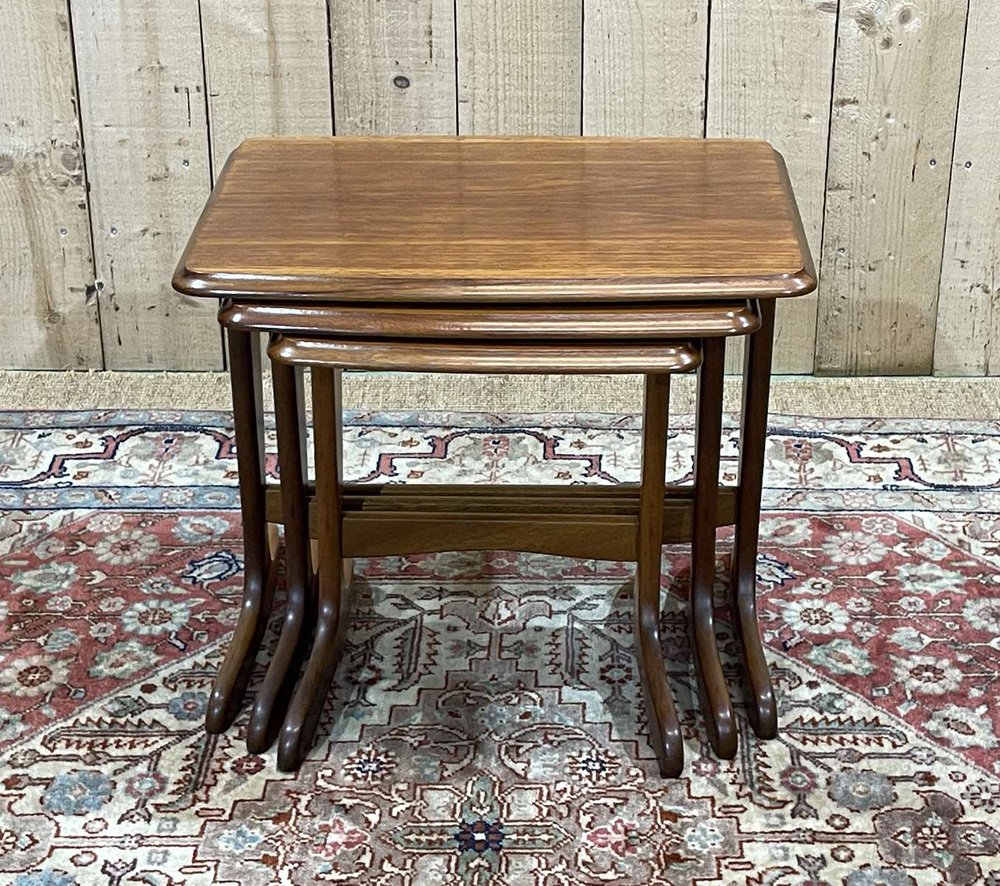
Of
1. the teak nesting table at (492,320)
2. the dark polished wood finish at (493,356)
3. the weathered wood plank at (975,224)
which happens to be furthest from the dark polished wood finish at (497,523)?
the weathered wood plank at (975,224)

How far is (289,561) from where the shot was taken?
82.5 inches

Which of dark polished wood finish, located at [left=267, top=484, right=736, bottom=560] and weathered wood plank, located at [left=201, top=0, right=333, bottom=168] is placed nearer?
dark polished wood finish, located at [left=267, top=484, right=736, bottom=560]

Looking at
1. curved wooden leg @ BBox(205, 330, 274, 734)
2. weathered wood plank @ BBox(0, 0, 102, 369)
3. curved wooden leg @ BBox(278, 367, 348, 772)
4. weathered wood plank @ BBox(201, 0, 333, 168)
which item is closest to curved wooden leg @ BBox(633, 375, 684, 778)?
curved wooden leg @ BBox(278, 367, 348, 772)

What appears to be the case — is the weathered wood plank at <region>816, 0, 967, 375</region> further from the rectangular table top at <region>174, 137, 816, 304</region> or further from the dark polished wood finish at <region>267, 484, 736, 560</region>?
the dark polished wood finish at <region>267, 484, 736, 560</region>

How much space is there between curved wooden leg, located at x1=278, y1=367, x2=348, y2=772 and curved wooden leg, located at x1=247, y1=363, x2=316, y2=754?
3cm

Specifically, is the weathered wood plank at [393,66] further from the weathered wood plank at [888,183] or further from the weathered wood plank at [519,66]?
the weathered wood plank at [888,183]

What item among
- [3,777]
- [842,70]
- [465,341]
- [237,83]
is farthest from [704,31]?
[3,777]

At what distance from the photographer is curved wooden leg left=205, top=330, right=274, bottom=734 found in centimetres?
196

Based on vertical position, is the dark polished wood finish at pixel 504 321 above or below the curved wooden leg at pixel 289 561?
above

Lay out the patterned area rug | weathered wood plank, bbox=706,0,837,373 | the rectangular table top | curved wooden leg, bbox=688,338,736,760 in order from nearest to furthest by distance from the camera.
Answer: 1. the rectangular table top
2. the patterned area rug
3. curved wooden leg, bbox=688,338,736,760
4. weathered wood plank, bbox=706,0,837,373

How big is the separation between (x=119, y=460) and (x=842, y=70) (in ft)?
4.71

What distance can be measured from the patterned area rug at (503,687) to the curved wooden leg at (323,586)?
0.04 meters

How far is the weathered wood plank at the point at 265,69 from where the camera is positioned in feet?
9.02

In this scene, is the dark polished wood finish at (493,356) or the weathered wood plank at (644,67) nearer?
the dark polished wood finish at (493,356)
